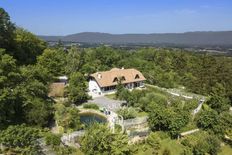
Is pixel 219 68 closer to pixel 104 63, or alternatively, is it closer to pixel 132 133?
pixel 104 63

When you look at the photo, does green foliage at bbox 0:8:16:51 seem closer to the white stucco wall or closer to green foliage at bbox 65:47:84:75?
the white stucco wall

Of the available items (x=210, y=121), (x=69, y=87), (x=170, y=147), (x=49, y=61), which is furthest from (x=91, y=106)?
(x=210, y=121)

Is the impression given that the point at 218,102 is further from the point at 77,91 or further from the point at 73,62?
the point at 73,62

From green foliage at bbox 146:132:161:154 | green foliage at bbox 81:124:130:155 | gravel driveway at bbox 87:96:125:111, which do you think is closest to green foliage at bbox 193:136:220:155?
green foliage at bbox 146:132:161:154

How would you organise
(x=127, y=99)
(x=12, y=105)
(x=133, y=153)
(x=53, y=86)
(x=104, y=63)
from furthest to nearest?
(x=104, y=63)
(x=53, y=86)
(x=127, y=99)
(x=12, y=105)
(x=133, y=153)

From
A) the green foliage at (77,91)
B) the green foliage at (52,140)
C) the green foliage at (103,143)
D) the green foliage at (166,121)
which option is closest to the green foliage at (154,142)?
the green foliage at (166,121)

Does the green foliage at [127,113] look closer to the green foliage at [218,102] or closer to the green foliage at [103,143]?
the green foliage at [103,143]

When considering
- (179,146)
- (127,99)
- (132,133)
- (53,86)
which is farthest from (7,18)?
(179,146)
